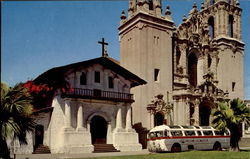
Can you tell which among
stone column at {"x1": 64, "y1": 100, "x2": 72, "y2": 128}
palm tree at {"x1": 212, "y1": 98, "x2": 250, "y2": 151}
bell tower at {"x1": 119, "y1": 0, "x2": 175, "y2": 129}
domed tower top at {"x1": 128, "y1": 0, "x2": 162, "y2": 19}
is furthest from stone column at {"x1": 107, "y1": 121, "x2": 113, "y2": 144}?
domed tower top at {"x1": 128, "y1": 0, "x2": 162, "y2": 19}

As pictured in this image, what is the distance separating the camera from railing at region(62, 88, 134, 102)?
28764 millimetres

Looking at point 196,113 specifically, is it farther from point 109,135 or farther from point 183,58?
point 109,135

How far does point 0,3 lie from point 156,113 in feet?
95.9

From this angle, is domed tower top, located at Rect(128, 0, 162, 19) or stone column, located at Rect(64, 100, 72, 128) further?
domed tower top, located at Rect(128, 0, 162, 19)

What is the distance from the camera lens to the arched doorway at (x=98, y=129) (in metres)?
30.5

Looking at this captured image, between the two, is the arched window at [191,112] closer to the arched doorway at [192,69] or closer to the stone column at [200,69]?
the arched doorway at [192,69]

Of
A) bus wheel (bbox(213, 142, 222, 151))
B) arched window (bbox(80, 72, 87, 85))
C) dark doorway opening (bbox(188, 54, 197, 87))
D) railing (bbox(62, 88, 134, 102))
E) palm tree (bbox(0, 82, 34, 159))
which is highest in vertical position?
dark doorway opening (bbox(188, 54, 197, 87))

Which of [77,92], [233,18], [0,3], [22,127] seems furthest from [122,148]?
[233,18]

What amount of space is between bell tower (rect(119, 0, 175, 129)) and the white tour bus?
8.64m

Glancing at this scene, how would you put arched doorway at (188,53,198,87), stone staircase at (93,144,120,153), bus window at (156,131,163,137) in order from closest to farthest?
bus window at (156,131,163,137), stone staircase at (93,144,120,153), arched doorway at (188,53,198,87)

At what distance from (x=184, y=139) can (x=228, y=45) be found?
25057 mm

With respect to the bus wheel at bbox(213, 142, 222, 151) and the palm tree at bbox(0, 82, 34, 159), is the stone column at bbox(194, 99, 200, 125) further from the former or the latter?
the palm tree at bbox(0, 82, 34, 159)

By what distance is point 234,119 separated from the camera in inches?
1041

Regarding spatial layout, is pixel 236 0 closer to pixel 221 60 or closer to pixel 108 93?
pixel 221 60
